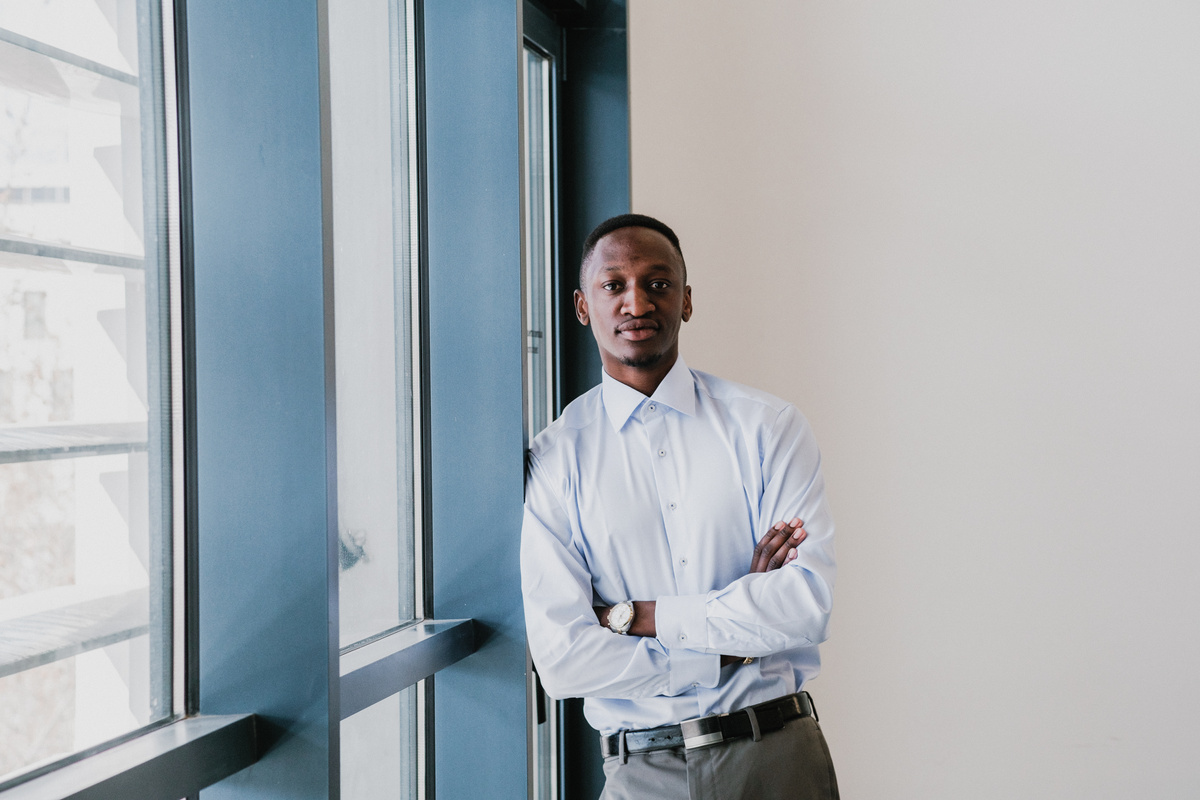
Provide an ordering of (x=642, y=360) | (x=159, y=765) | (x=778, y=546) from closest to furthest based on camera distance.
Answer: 1. (x=159, y=765)
2. (x=778, y=546)
3. (x=642, y=360)

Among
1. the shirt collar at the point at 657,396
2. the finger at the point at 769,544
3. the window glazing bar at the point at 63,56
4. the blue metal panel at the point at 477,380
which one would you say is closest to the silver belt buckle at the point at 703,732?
the finger at the point at 769,544

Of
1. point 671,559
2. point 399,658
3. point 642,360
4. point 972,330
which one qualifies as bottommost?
point 399,658

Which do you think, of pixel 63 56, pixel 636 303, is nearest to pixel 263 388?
pixel 63 56

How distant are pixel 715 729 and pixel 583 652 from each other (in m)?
0.29

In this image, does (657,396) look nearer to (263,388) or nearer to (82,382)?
(263,388)

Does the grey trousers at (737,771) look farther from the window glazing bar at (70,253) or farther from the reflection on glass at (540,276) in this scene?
the window glazing bar at (70,253)

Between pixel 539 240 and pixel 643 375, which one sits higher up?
pixel 539 240

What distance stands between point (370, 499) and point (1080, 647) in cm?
207

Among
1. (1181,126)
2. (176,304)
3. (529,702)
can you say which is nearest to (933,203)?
(1181,126)

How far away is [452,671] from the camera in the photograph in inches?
74.4

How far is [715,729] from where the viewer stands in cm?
156

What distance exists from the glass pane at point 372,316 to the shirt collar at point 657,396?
1.47 feet

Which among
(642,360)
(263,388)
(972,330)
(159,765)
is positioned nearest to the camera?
(159,765)

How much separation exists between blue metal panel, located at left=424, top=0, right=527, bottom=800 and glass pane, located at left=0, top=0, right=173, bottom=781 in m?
0.72
